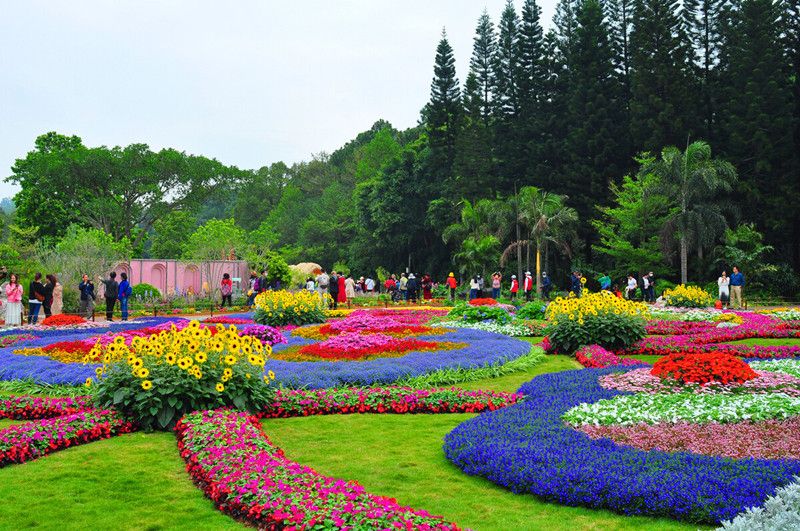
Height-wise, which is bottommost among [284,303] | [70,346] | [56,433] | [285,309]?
[56,433]

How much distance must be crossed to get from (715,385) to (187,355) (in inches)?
227

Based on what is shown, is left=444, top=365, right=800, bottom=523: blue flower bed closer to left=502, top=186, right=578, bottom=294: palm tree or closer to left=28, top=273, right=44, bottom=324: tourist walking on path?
left=28, top=273, right=44, bottom=324: tourist walking on path

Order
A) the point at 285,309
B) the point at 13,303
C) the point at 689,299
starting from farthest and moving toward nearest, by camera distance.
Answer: the point at 689,299 → the point at 13,303 → the point at 285,309

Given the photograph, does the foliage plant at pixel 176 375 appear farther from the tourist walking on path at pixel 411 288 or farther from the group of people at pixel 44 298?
the tourist walking on path at pixel 411 288

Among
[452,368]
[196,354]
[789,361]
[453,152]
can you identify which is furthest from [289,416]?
[453,152]

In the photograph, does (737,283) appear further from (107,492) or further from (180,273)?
(180,273)

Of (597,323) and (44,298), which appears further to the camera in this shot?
(44,298)

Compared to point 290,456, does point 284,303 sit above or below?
above

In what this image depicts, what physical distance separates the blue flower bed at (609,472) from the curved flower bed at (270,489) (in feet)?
3.79

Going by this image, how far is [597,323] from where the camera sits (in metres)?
12.6

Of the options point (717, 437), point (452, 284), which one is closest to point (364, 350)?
point (717, 437)

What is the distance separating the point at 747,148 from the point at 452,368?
31.7m

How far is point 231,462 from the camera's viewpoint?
528cm

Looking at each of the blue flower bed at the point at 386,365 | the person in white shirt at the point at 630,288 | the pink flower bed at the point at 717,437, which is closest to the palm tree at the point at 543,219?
the person in white shirt at the point at 630,288
